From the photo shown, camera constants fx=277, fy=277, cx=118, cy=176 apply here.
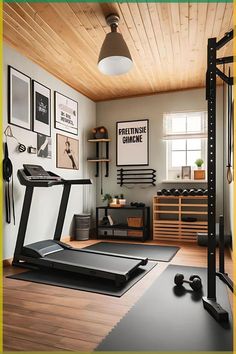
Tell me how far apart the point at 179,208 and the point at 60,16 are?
356cm

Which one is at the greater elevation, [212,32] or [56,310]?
[212,32]

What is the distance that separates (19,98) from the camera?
3.85 m

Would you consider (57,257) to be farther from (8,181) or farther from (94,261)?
(8,181)

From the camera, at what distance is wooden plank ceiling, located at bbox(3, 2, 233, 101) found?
2.96m

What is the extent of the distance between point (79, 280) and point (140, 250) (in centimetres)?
160

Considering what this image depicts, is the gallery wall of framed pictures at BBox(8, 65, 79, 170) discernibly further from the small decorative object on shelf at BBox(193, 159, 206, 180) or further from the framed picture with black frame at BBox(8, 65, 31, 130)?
the small decorative object on shelf at BBox(193, 159, 206, 180)

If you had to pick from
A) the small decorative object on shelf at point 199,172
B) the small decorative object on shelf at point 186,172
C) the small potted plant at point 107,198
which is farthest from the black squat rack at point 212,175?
the small potted plant at point 107,198

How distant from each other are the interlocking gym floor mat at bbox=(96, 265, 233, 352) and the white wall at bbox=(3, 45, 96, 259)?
7.09 ft

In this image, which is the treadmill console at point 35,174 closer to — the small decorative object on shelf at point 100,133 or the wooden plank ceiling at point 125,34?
the wooden plank ceiling at point 125,34

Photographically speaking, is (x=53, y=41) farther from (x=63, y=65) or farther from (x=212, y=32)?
(x=212, y=32)

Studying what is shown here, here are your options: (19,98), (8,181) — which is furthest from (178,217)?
(19,98)

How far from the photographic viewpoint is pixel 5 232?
3551 mm

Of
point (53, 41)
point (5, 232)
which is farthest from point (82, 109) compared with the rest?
point (5, 232)

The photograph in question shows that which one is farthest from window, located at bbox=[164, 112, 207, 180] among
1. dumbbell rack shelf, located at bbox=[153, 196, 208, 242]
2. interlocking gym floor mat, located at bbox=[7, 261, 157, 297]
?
interlocking gym floor mat, located at bbox=[7, 261, 157, 297]
